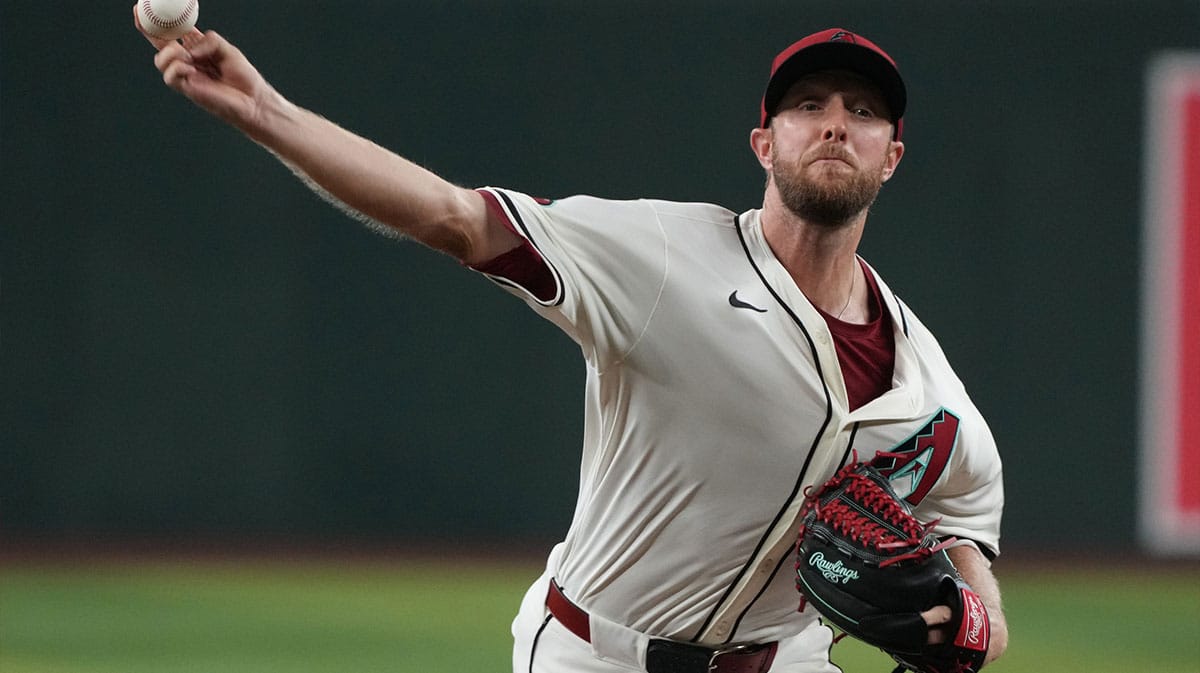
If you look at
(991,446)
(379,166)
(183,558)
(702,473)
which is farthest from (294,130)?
(183,558)

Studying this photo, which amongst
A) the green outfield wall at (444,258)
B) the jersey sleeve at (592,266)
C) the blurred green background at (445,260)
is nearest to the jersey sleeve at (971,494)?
the jersey sleeve at (592,266)

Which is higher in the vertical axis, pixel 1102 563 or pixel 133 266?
pixel 133 266

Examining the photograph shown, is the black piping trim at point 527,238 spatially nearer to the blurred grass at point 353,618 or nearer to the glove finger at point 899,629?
the glove finger at point 899,629

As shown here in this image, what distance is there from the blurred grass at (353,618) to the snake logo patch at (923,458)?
343cm

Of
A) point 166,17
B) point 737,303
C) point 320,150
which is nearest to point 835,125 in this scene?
point 737,303

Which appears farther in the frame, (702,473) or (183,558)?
(183,558)

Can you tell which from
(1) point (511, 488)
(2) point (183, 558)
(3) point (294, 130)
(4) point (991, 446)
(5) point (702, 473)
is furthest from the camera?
(1) point (511, 488)

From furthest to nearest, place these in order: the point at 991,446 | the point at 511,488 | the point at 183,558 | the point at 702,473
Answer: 1. the point at 511,488
2. the point at 183,558
3. the point at 991,446
4. the point at 702,473

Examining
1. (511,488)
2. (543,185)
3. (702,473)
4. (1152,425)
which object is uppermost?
(543,185)

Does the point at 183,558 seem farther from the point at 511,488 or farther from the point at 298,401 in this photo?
the point at 511,488

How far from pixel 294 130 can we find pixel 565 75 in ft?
26.3

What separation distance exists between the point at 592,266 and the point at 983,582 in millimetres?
1166

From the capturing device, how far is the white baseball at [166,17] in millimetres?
2445

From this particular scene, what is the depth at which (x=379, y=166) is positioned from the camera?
2.53m
